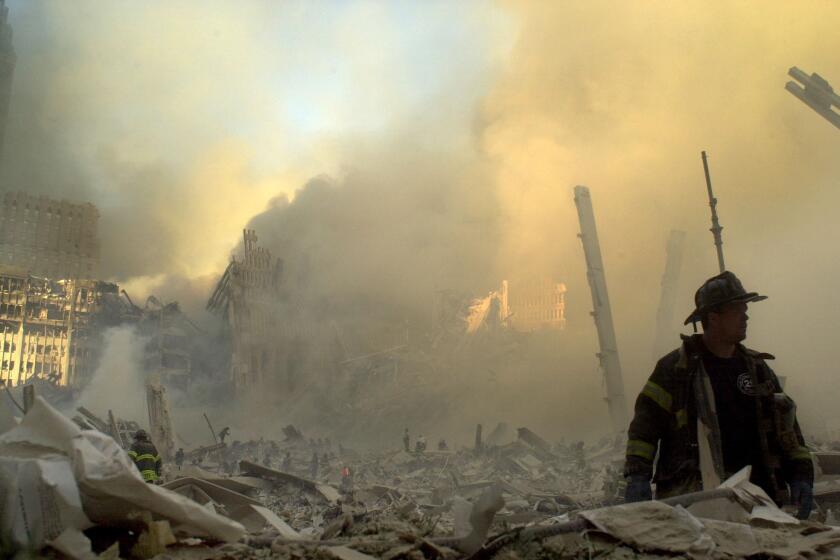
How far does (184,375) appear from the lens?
25250mm

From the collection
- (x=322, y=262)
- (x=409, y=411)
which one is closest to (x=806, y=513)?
(x=409, y=411)

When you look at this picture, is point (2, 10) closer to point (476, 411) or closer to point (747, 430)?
point (476, 411)

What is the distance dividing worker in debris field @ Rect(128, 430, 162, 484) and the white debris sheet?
4499mm

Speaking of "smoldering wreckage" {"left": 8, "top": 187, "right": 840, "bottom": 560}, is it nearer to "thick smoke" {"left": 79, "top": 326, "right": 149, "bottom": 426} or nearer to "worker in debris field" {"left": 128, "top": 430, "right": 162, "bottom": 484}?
"worker in debris field" {"left": 128, "top": 430, "right": 162, "bottom": 484}

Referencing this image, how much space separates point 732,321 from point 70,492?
2.79 m

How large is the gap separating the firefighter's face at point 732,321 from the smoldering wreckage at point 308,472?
924 millimetres

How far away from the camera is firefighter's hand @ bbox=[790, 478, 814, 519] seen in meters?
2.81

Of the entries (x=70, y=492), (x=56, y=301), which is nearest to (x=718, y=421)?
(x=70, y=492)

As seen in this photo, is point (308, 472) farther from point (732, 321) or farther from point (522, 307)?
point (732, 321)

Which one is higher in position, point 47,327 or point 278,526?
point 47,327

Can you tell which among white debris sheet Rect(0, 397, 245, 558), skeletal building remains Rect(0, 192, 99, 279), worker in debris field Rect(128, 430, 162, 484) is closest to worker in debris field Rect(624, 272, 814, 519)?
white debris sheet Rect(0, 397, 245, 558)

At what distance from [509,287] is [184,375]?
13509mm

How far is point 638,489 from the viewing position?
2.87 metres

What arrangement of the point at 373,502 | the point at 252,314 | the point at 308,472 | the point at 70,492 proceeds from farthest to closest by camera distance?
the point at 252,314
the point at 308,472
the point at 373,502
the point at 70,492
